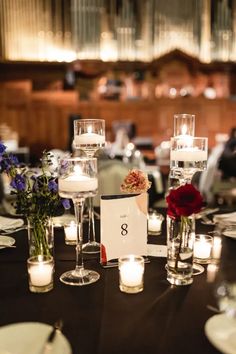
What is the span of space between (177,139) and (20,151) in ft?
14.6

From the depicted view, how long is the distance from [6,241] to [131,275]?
59 cm

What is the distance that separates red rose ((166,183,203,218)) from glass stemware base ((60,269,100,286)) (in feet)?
1.03

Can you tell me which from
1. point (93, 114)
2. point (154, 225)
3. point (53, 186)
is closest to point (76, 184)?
point (53, 186)

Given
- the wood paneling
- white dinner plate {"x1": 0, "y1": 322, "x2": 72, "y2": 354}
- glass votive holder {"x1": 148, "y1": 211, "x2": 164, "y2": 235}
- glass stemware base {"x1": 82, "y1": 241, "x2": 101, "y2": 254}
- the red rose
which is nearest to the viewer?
white dinner plate {"x1": 0, "y1": 322, "x2": 72, "y2": 354}

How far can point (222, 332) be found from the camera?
909 mm

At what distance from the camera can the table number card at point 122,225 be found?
1.29 m

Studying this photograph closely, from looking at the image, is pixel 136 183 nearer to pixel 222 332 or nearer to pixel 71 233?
pixel 71 233

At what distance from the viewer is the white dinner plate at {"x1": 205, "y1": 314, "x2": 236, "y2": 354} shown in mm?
Result: 857

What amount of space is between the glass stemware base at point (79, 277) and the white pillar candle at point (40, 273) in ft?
0.25

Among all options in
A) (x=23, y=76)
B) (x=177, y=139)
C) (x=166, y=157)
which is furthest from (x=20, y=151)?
(x=177, y=139)

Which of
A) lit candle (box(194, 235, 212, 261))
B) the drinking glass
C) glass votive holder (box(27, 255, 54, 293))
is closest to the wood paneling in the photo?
the drinking glass

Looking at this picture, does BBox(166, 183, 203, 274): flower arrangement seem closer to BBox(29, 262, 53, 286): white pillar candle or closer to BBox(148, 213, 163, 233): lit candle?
Answer: BBox(29, 262, 53, 286): white pillar candle

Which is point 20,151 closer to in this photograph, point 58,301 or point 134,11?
point 134,11

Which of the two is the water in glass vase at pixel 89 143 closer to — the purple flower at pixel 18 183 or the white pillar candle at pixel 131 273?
the purple flower at pixel 18 183
